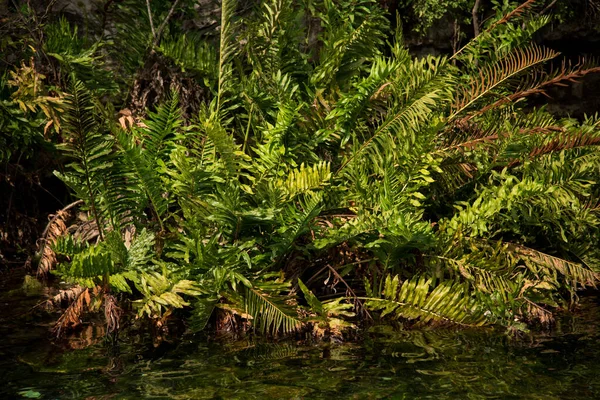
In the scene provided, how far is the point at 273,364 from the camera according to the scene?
3.91 meters

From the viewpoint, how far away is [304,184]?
4668 mm

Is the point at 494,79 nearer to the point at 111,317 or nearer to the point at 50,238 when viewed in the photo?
the point at 111,317

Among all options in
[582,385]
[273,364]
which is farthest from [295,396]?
[582,385]

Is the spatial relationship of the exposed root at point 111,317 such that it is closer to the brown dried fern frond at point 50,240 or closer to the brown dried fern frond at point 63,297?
the brown dried fern frond at point 63,297

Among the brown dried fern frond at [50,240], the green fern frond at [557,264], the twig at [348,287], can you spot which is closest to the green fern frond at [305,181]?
the twig at [348,287]

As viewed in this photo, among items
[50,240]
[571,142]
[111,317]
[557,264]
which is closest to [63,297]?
[111,317]

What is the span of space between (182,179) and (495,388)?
2.18 m

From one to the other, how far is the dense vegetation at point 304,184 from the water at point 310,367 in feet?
0.64

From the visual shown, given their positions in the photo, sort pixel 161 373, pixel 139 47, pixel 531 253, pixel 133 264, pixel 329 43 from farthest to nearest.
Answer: pixel 139 47 → pixel 329 43 → pixel 531 253 → pixel 133 264 → pixel 161 373

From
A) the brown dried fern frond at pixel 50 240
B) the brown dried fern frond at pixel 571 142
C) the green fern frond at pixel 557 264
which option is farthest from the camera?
the brown dried fern frond at pixel 50 240

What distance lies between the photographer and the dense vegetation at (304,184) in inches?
175

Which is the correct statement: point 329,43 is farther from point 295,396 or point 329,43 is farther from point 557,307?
point 295,396

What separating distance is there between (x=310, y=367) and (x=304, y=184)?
1.26 m

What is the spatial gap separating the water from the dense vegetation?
7.7 inches
